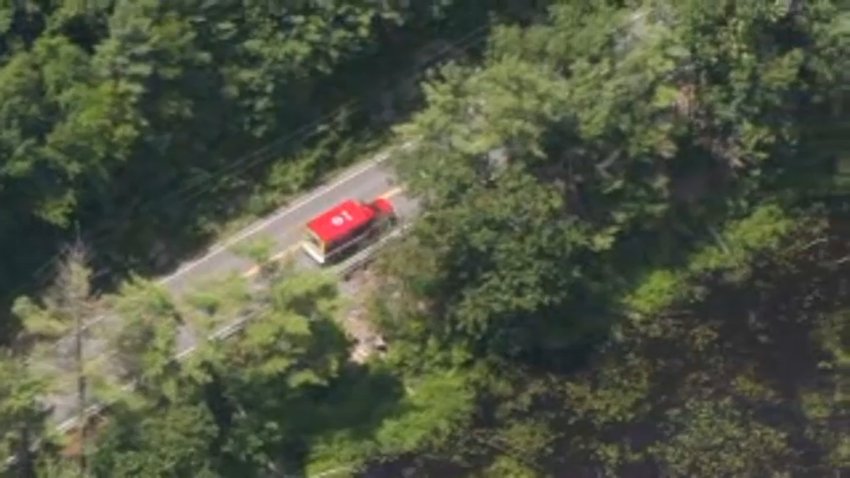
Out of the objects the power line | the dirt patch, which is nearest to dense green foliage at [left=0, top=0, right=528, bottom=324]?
the power line

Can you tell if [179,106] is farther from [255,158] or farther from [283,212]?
[283,212]

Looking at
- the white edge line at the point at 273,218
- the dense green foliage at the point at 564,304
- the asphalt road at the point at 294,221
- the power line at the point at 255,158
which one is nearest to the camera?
the dense green foliage at the point at 564,304

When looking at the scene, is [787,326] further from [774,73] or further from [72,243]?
[72,243]

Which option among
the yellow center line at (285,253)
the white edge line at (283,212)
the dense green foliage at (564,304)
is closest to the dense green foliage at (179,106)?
the white edge line at (283,212)

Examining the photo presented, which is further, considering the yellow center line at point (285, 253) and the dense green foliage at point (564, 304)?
the yellow center line at point (285, 253)

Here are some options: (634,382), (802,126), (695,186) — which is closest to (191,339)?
(634,382)

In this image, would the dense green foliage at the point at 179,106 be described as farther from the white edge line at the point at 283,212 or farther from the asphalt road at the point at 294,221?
the asphalt road at the point at 294,221

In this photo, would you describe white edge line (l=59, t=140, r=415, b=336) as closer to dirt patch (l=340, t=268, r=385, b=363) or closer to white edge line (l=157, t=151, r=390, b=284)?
white edge line (l=157, t=151, r=390, b=284)
